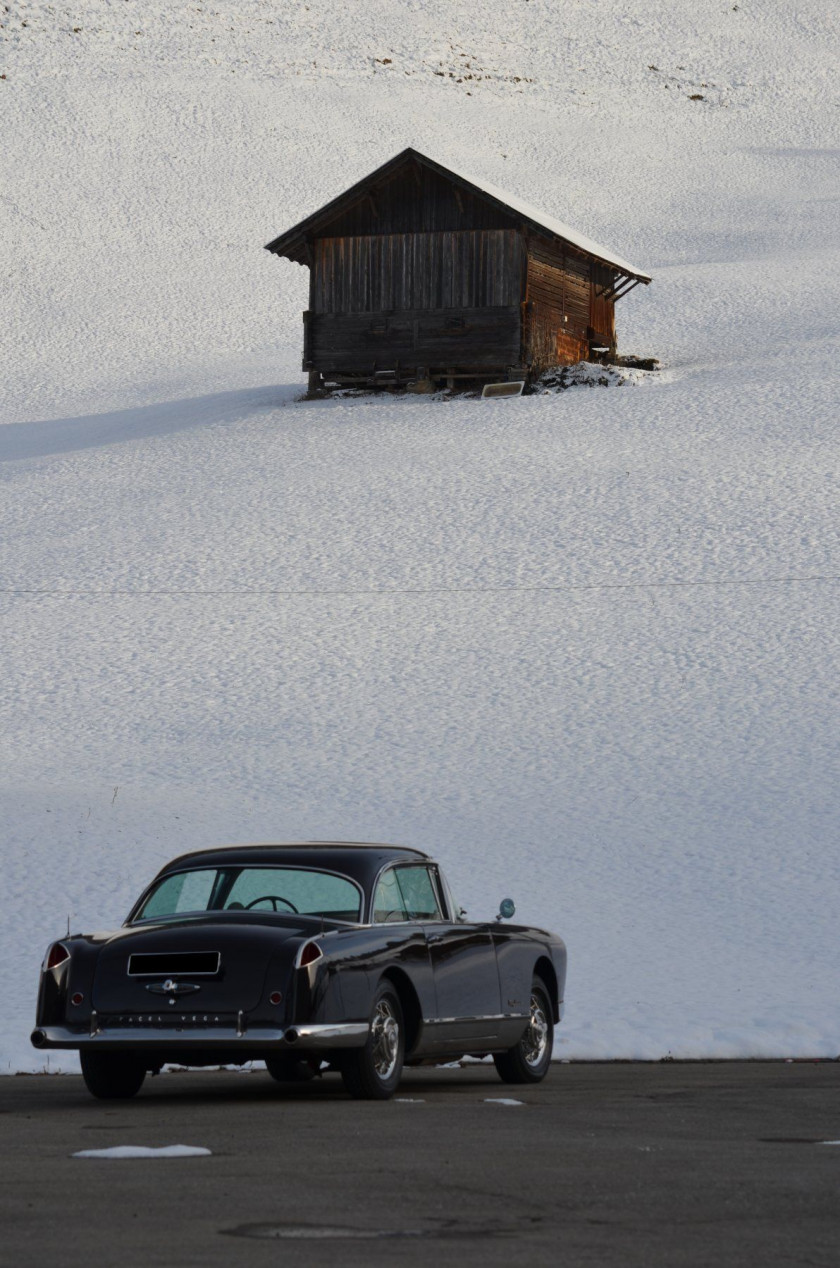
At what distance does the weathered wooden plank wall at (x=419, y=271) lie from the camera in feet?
147

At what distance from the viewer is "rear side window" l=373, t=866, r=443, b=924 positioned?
10398 millimetres

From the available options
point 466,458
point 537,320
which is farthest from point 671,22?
point 466,458

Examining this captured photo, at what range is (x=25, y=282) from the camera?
64188mm

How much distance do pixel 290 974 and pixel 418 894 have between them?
1616 mm

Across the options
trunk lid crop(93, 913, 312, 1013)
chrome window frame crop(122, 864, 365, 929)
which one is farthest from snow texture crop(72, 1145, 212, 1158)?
chrome window frame crop(122, 864, 365, 929)

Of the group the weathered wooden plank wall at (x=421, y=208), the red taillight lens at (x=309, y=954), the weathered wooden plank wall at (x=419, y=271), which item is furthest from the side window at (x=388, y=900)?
the weathered wooden plank wall at (x=421, y=208)

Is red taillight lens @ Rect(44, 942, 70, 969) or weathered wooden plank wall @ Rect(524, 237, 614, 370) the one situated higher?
weathered wooden plank wall @ Rect(524, 237, 614, 370)

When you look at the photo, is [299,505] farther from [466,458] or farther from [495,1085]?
[495,1085]

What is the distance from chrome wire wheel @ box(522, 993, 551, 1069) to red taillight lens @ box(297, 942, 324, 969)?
2.44 metres

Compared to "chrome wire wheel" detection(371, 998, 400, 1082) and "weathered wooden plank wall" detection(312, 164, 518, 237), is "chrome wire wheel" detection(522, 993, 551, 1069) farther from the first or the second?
"weathered wooden plank wall" detection(312, 164, 518, 237)

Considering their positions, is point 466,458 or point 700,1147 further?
point 466,458

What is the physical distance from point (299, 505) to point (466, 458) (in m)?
4.19

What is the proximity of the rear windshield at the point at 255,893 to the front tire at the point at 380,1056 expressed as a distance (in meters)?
0.54

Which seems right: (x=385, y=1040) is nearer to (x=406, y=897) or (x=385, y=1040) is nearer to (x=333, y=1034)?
(x=333, y=1034)
